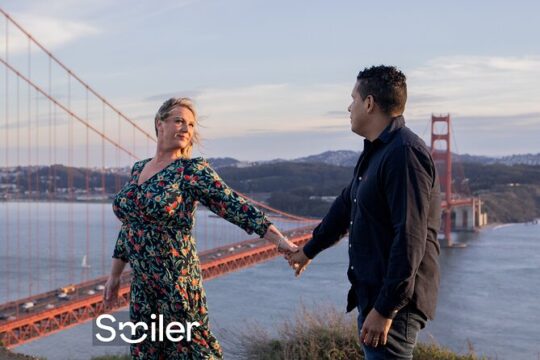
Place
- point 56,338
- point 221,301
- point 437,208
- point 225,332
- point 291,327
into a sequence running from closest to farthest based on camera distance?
point 437,208
point 291,327
point 225,332
point 56,338
point 221,301

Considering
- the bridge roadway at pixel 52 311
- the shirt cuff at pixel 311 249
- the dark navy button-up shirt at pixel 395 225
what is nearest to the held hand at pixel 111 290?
the shirt cuff at pixel 311 249

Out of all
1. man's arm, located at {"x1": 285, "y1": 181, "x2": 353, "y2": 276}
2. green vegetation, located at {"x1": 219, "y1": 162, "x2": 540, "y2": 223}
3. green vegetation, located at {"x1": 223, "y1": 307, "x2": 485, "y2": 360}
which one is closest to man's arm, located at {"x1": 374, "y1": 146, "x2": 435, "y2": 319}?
man's arm, located at {"x1": 285, "y1": 181, "x2": 353, "y2": 276}

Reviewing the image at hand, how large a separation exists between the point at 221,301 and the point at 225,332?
12.8 meters

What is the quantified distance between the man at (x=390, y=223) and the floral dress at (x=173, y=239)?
306 millimetres

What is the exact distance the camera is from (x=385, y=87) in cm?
159

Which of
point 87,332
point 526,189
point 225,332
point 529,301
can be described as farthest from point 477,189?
point 225,332

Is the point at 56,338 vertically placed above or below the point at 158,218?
below

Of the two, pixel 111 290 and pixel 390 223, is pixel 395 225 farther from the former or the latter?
pixel 111 290

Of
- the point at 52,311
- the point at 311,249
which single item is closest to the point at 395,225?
the point at 311,249

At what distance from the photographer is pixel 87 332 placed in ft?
45.4

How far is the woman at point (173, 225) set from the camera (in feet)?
5.72

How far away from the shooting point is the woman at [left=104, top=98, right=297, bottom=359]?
1.74 metres

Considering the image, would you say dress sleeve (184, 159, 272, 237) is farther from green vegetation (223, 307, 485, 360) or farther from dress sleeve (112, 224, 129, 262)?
green vegetation (223, 307, 485, 360)

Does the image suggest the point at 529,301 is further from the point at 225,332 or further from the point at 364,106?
the point at 364,106
